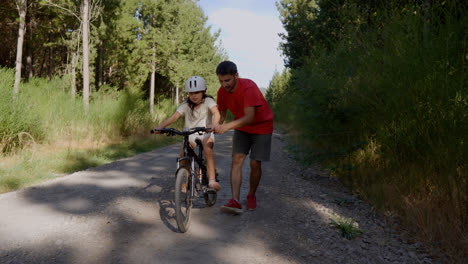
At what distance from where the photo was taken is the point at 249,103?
409cm

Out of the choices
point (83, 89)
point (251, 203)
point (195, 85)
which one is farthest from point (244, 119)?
point (83, 89)

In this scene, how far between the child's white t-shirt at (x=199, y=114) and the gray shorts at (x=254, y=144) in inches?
19.3

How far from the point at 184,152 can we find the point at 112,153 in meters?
7.25

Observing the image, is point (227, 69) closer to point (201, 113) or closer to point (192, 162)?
point (201, 113)

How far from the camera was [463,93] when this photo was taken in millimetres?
3750

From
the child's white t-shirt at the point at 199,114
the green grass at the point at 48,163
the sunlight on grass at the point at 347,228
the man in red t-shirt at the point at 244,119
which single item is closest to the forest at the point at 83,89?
the green grass at the point at 48,163

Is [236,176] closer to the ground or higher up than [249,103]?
closer to the ground

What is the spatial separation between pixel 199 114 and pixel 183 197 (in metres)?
1.29

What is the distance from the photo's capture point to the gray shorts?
14.9ft

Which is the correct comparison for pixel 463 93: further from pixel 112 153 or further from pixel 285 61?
pixel 285 61

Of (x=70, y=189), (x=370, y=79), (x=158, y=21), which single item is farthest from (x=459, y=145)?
(x=158, y=21)

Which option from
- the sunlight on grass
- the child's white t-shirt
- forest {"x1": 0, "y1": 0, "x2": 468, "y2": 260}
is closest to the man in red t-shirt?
the child's white t-shirt

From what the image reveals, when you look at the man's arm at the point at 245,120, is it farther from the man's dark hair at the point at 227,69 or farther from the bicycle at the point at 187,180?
the man's dark hair at the point at 227,69

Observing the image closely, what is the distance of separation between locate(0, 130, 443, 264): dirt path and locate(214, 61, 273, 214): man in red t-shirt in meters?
0.44
